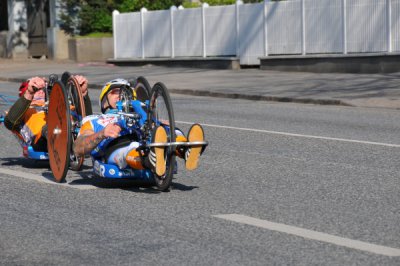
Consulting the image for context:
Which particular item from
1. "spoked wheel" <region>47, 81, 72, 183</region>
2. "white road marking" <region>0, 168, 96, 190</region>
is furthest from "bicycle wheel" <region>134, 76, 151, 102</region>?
"white road marking" <region>0, 168, 96, 190</region>

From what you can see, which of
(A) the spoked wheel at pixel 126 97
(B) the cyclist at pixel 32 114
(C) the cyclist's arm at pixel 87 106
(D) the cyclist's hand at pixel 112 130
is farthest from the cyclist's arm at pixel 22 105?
(D) the cyclist's hand at pixel 112 130

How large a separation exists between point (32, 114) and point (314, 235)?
4643 millimetres

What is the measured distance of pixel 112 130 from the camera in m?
9.02

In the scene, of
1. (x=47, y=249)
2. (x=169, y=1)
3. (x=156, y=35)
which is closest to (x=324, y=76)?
(x=156, y=35)

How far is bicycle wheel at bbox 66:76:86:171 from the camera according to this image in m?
9.81

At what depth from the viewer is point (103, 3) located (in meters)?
38.9

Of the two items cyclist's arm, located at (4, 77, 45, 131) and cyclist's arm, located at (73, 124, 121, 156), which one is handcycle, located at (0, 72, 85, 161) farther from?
cyclist's arm, located at (73, 124, 121, 156)

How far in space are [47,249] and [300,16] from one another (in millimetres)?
22203

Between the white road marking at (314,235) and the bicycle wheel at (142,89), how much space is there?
2.10 m

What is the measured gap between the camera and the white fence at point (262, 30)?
1035 inches

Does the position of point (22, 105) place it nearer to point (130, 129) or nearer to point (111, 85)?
point (111, 85)

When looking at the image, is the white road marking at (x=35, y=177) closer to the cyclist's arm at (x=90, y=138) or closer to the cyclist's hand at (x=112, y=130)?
the cyclist's arm at (x=90, y=138)

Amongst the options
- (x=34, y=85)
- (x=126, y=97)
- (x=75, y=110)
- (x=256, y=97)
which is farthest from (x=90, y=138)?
(x=256, y=97)

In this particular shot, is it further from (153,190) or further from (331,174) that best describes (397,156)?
(153,190)
